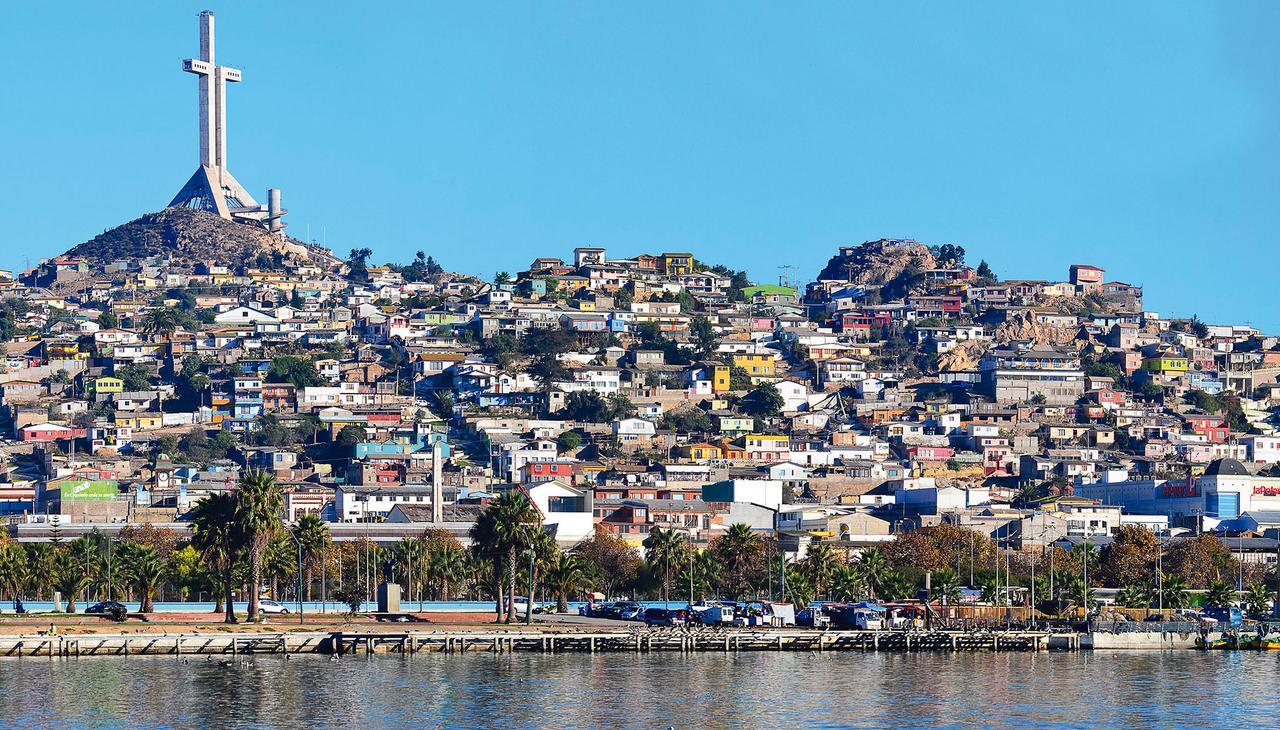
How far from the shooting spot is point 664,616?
5246 inches

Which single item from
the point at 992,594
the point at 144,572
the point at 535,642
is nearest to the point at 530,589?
the point at 535,642

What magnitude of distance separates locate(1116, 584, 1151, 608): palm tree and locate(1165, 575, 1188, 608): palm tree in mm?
1543

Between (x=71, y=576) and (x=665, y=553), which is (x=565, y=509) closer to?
(x=665, y=553)

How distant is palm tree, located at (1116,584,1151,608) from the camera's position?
14225cm

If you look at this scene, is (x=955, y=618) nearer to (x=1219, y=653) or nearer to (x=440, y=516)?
(x=1219, y=653)

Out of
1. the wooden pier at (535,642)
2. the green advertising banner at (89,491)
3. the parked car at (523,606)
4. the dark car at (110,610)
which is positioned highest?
the green advertising banner at (89,491)

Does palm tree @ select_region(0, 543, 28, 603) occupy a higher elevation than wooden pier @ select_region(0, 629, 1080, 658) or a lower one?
higher

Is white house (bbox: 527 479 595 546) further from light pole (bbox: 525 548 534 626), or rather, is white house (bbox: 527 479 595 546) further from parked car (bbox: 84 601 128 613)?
parked car (bbox: 84 601 128 613)

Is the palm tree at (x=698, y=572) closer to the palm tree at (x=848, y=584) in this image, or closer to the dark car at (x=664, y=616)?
the palm tree at (x=848, y=584)

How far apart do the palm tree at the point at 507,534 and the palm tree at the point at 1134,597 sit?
3479cm

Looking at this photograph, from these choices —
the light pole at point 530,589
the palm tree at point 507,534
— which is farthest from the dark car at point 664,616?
the palm tree at point 507,534

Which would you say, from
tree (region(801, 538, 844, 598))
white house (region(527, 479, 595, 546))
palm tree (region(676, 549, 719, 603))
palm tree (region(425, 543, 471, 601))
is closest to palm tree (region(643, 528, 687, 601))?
palm tree (region(676, 549, 719, 603))

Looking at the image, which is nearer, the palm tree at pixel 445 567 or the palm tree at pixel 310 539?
the palm tree at pixel 310 539

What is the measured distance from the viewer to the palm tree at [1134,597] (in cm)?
14225
